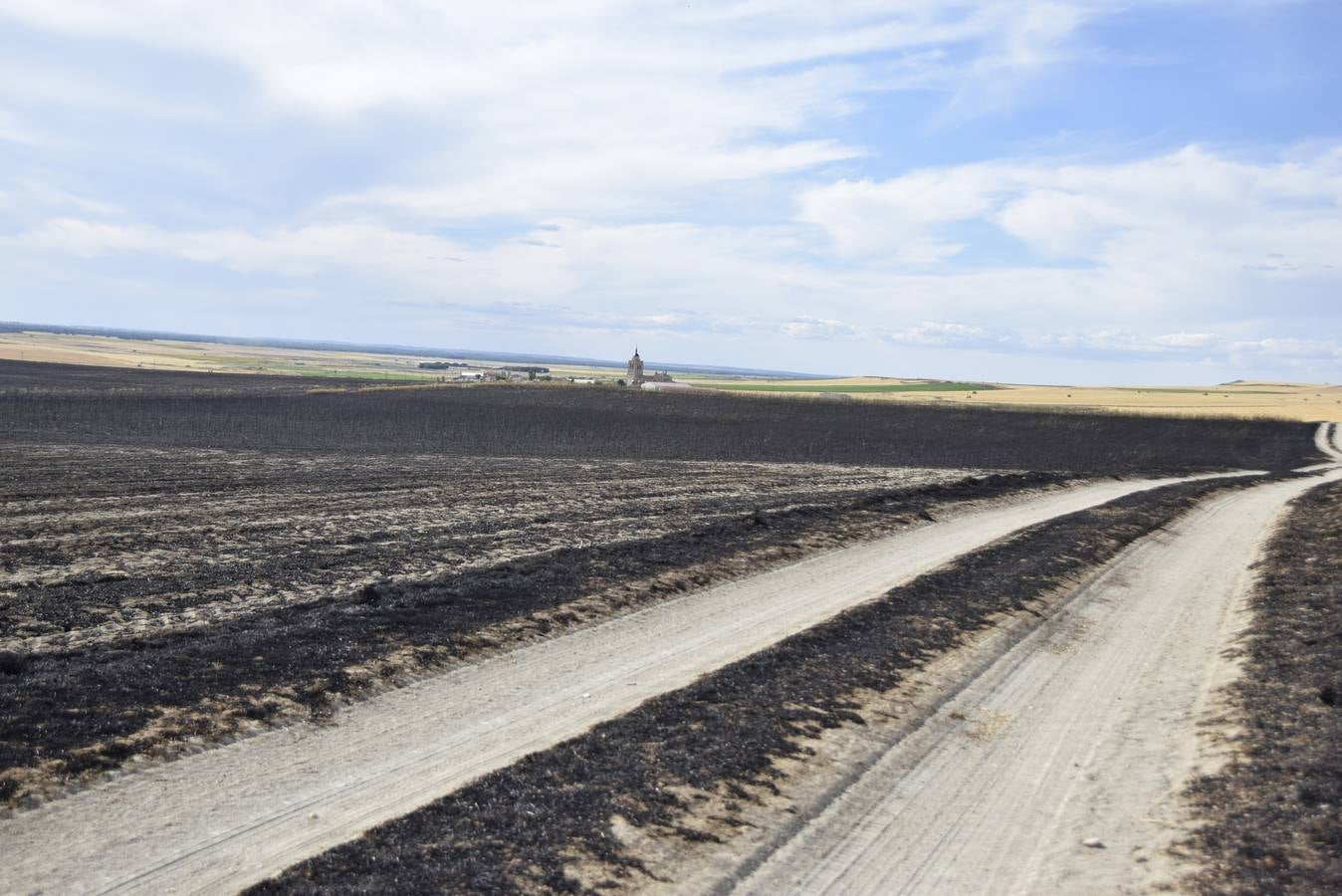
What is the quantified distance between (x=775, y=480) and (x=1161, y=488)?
13311 millimetres

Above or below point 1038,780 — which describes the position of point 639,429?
above

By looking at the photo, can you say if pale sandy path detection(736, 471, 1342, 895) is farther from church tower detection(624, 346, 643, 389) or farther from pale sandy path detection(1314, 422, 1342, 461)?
church tower detection(624, 346, 643, 389)

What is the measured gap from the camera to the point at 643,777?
26.3ft

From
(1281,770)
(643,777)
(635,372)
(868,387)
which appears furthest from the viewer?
(868,387)

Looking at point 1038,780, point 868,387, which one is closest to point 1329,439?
point 1038,780

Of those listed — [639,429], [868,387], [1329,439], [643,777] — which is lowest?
[643,777]

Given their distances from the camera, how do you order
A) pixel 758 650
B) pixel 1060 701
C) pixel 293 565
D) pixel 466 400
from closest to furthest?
pixel 1060 701, pixel 758 650, pixel 293 565, pixel 466 400

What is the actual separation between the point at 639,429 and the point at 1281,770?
154ft

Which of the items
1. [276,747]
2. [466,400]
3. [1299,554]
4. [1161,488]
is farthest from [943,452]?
[276,747]

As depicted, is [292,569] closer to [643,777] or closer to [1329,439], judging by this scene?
[643,777]

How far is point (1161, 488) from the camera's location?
1308 inches

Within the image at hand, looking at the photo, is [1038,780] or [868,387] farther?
[868,387]

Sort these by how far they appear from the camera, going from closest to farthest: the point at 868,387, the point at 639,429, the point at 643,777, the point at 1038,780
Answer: the point at 643,777, the point at 1038,780, the point at 639,429, the point at 868,387

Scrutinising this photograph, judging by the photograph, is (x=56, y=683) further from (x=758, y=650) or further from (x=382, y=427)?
(x=382, y=427)
